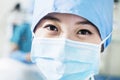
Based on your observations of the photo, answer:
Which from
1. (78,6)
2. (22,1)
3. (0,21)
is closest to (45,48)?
(78,6)

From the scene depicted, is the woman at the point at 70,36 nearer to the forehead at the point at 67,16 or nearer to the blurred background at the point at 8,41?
the forehead at the point at 67,16

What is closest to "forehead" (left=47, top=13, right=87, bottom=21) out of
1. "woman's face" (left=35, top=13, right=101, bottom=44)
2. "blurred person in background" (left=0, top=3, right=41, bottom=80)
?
"woman's face" (left=35, top=13, right=101, bottom=44)

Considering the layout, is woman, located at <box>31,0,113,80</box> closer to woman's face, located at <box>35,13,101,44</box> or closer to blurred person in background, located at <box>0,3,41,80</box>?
woman's face, located at <box>35,13,101,44</box>

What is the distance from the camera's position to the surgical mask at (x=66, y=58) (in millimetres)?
773

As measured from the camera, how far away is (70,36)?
77cm

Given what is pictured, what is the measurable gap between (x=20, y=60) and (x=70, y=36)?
51 cm

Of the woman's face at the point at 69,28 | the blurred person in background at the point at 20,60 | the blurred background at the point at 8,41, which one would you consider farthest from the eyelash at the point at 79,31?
the blurred background at the point at 8,41

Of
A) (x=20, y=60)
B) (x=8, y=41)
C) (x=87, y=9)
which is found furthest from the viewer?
(x=8, y=41)

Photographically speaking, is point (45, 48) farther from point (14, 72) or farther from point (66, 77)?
point (14, 72)

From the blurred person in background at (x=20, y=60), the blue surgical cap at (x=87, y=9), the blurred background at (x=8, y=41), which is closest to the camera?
the blue surgical cap at (x=87, y=9)

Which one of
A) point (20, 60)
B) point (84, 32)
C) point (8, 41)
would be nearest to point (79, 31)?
point (84, 32)

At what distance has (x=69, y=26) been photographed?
2.47 feet

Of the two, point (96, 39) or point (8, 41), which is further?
point (8, 41)

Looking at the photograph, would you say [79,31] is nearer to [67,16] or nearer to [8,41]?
[67,16]
